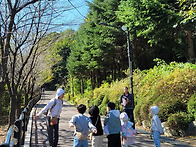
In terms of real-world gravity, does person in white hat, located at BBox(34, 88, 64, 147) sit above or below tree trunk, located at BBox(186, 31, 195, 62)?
below

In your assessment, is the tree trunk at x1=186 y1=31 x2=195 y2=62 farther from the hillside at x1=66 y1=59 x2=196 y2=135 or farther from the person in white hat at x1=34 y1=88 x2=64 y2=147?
the person in white hat at x1=34 y1=88 x2=64 y2=147

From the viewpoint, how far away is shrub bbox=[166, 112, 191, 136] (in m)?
8.20

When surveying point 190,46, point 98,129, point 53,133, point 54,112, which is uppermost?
point 190,46

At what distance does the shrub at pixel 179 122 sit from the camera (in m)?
8.20

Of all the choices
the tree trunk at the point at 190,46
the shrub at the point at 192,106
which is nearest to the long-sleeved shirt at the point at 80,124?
the shrub at the point at 192,106

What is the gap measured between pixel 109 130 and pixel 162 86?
620cm

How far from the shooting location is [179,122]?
26.9 feet

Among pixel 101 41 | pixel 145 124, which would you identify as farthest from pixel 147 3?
pixel 101 41

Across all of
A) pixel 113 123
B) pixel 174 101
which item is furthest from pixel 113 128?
pixel 174 101

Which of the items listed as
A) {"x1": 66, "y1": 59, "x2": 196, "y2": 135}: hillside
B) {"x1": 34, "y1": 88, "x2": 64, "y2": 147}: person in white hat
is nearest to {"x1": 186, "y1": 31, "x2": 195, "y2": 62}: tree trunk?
{"x1": 66, "y1": 59, "x2": 196, "y2": 135}: hillside

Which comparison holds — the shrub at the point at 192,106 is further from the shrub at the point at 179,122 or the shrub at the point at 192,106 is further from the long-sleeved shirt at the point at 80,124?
the long-sleeved shirt at the point at 80,124

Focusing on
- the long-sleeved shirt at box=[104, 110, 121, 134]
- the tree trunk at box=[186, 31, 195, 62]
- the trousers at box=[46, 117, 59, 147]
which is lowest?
the trousers at box=[46, 117, 59, 147]

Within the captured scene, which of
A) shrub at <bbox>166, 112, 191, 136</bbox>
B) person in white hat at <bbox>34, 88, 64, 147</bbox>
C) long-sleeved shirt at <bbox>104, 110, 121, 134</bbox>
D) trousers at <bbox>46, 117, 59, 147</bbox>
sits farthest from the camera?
shrub at <bbox>166, 112, 191, 136</bbox>

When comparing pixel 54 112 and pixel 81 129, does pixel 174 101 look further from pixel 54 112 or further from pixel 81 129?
pixel 81 129
